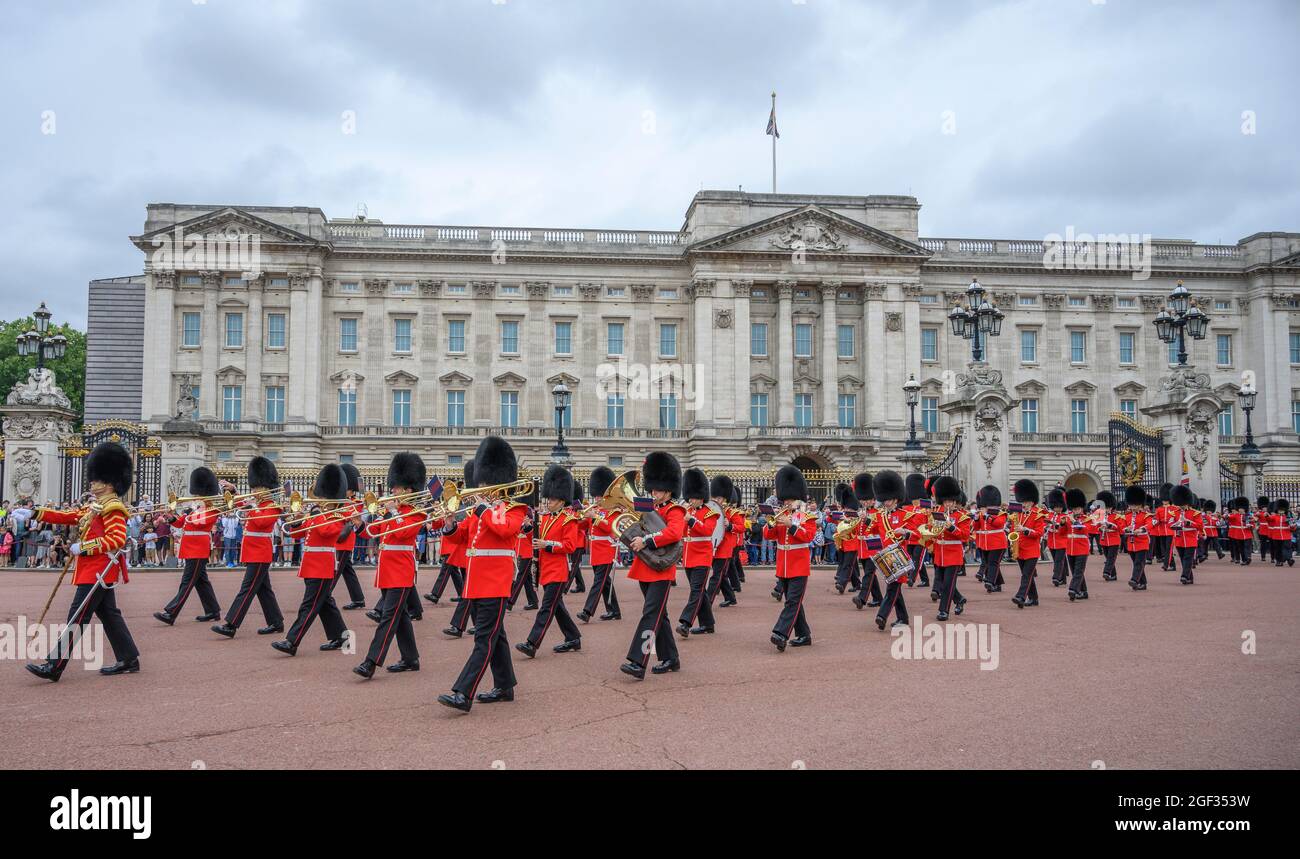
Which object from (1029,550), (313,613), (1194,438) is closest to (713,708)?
(313,613)

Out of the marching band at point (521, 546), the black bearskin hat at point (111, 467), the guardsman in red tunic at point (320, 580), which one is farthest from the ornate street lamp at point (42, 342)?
the guardsman in red tunic at point (320, 580)

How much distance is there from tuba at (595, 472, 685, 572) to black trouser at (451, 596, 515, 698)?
1631 millimetres

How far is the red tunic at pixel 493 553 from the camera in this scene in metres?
7.41

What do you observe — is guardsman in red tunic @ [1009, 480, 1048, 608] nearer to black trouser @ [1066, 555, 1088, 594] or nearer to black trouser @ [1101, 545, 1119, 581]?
black trouser @ [1066, 555, 1088, 594]

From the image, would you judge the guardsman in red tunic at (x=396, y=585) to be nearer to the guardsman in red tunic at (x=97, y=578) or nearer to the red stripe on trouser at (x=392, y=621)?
the red stripe on trouser at (x=392, y=621)

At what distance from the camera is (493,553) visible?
7.53 meters

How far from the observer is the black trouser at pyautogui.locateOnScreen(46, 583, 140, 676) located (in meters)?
8.31

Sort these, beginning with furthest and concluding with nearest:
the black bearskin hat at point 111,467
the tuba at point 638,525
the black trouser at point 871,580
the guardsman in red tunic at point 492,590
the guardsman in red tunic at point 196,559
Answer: the black trouser at point 871,580 < the guardsman in red tunic at point 196,559 < the black bearskin hat at point 111,467 < the tuba at point 638,525 < the guardsman in red tunic at point 492,590

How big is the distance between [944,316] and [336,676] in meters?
46.1

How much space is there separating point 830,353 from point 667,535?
4094 cm

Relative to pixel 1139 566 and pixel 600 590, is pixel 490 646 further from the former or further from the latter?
pixel 1139 566

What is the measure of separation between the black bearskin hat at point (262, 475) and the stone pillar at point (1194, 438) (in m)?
20.8
